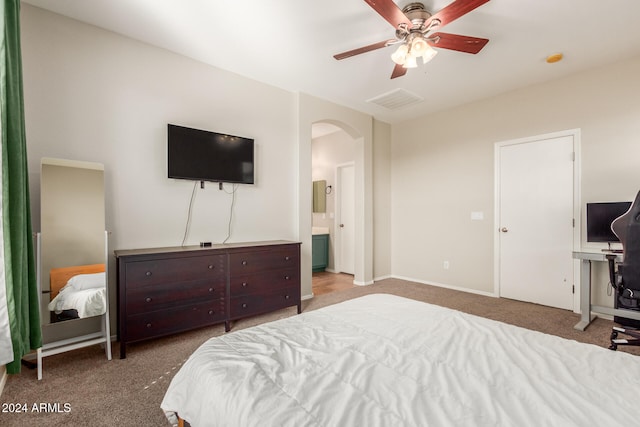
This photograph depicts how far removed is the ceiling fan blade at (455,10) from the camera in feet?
6.15

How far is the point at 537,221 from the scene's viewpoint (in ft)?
12.1

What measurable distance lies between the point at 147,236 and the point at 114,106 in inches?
48.0

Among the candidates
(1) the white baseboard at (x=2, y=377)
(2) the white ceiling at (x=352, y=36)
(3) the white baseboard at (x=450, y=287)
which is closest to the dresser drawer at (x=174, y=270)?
(1) the white baseboard at (x=2, y=377)

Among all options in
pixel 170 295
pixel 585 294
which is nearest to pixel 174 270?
pixel 170 295

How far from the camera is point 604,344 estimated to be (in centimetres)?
258

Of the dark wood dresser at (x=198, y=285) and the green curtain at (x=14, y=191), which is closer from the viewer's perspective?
the green curtain at (x=14, y=191)

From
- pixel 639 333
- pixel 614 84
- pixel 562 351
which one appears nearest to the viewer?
pixel 562 351

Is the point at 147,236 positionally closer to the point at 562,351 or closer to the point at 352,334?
the point at 352,334

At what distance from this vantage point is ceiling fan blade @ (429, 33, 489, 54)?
2.22 metres

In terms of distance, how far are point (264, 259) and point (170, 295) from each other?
3.10ft

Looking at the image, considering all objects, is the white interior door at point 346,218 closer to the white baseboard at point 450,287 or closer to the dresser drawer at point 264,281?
the white baseboard at point 450,287

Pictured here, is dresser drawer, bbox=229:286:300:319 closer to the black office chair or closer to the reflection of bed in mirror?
the reflection of bed in mirror

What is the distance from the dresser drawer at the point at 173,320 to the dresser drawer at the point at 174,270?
0.25 meters

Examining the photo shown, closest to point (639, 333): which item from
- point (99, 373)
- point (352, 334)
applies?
point (352, 334)
